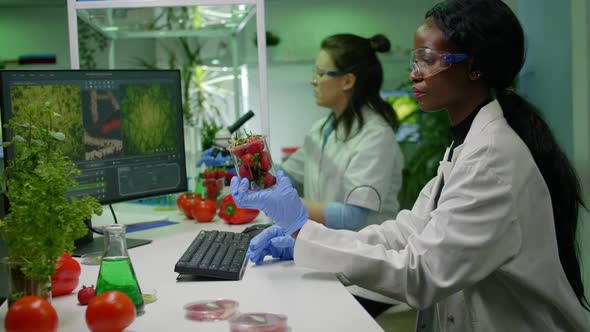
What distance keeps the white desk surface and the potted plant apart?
0.11 meters

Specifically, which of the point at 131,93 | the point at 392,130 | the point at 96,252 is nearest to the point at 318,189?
the point at 392,130

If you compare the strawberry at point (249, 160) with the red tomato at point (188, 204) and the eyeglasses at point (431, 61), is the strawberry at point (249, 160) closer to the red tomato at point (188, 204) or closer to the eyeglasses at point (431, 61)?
the eyeglasses at point (431, 61)

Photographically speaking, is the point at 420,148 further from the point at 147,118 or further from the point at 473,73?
the point at 473,73

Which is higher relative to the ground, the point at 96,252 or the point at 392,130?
the point at 392,130

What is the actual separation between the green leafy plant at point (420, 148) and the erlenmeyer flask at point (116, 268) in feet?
13.4

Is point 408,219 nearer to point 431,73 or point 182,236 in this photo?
point 431,73

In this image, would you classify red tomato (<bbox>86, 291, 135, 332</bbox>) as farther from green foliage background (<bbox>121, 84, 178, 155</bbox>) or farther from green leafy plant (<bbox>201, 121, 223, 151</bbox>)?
green leafy plant (<bbox>201, 121, 223, 151</bbox>)

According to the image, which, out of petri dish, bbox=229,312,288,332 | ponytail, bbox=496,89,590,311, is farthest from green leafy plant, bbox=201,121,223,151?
petri dish, bbox=229,312,288,332

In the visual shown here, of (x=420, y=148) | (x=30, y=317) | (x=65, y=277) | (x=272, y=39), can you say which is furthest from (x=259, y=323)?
(x=272, y=39)

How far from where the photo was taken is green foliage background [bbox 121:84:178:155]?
6.48ft

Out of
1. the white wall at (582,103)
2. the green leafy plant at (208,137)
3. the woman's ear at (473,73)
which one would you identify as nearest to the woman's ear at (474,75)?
the woman's ear at (473,73)

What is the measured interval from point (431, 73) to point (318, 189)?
1487 millimetres

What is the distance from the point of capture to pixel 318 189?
2984mm

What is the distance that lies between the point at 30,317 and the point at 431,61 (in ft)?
3.41
